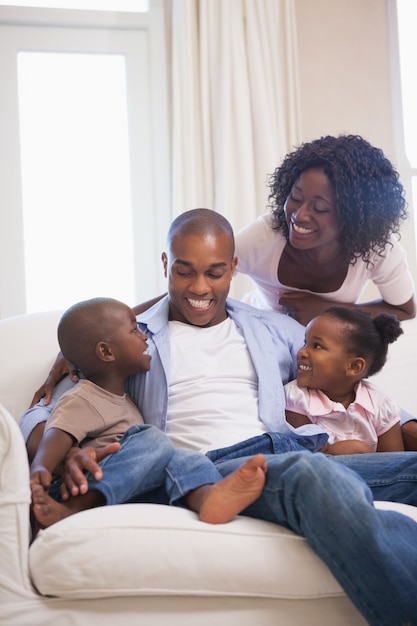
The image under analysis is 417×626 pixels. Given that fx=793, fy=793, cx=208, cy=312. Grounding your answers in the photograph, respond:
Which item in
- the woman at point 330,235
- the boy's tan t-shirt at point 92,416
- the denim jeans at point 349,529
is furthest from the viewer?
the woman at point 330,235

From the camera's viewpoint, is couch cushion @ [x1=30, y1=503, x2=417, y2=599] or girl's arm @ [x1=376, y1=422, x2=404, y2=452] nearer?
couch cushion @ [x1=30, y1=503, x2=417, y2=599]

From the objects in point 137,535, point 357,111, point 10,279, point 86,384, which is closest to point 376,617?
point 137,535

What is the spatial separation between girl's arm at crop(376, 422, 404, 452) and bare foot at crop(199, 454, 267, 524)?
639mm

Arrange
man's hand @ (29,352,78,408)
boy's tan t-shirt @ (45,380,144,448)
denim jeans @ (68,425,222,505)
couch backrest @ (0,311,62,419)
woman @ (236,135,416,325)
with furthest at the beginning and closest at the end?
woman @ (236,135,416,325) < couch backrest @ (0,311,62,419) < man's hand @ (29,352,78,408) < boy's tan t-shirt @ (45,380,144,448) < denim jeans @ (68,425,222,505)

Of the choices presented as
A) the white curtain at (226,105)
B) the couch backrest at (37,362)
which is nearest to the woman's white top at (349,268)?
the couch backrest at (37,362)

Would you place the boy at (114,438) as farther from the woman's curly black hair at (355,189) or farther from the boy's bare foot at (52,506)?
the woman's curly black hair at (355,189)

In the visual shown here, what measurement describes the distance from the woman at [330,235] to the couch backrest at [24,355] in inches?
25.5

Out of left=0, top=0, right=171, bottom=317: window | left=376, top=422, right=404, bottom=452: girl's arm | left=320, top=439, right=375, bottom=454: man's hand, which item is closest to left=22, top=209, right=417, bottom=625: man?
left=320, top=439, right=375, bottom=454: man's hand

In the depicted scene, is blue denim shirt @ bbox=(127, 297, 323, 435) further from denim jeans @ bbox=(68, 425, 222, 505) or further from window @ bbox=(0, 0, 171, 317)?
window @ bbox=(0, 0, 171, 317)

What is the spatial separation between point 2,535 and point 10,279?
99.3 inches

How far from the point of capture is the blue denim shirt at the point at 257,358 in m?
1.96

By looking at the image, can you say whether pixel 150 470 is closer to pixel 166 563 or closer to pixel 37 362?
pixel 166 563

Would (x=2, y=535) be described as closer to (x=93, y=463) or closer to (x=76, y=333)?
(x=93, y=463)

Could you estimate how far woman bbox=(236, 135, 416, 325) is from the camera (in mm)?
2340
